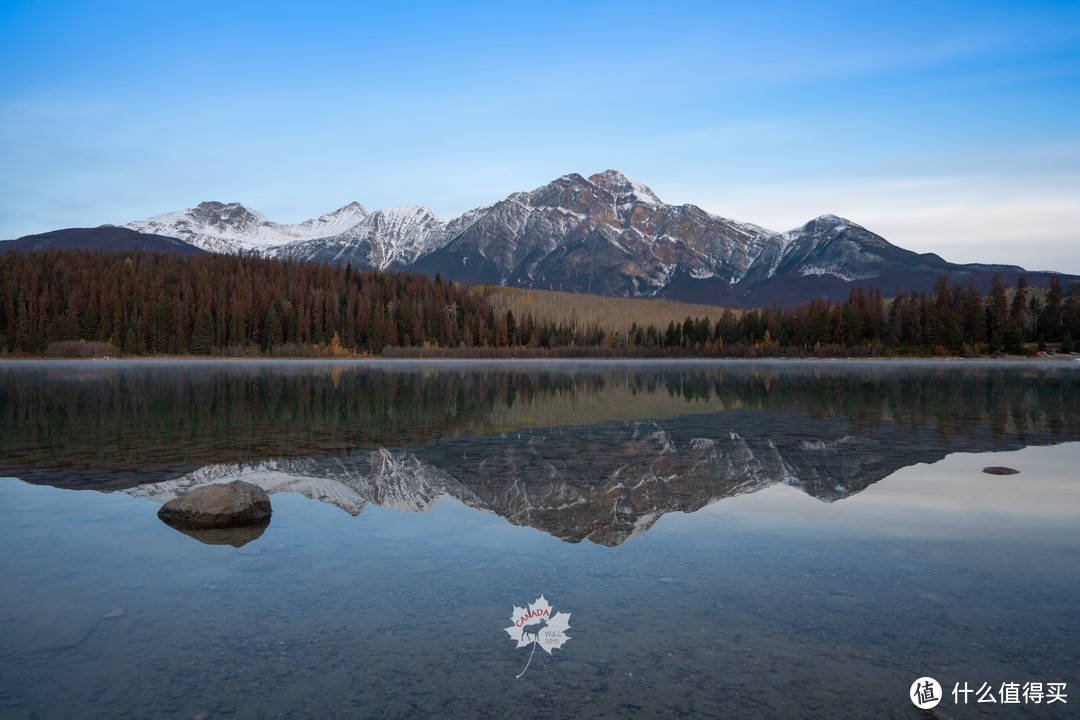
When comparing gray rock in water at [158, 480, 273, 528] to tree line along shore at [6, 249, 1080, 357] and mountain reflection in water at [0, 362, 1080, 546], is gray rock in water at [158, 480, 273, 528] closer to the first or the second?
mountain reflection in water at [0, 362, 1080, 546]

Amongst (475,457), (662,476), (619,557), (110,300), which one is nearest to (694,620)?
(619,557)

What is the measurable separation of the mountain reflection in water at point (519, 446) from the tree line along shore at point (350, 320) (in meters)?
127

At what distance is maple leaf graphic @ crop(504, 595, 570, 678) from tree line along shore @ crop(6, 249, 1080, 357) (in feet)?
525

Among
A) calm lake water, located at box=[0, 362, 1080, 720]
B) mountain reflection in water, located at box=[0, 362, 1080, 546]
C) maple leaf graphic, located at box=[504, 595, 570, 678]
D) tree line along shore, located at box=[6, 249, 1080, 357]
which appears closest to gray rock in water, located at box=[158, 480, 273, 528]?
calm lake water, located at box=[0, 362, 1080, 720]

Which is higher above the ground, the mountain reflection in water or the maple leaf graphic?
the maple leaf graphic

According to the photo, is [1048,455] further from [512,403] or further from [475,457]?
[512,403]

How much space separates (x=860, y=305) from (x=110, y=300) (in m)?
179

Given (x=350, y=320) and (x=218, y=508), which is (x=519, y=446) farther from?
(x=350, y=320)

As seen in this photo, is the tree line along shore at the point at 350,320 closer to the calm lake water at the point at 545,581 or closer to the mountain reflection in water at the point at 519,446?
the mountain reflection in water at the point at 519,446

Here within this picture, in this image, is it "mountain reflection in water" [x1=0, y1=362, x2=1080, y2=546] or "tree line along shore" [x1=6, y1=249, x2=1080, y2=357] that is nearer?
"mountain reflection in water" [x1=0, y1=362, x2=1080, y2=546]

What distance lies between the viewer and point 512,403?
36.3m

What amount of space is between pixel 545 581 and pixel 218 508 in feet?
21.2

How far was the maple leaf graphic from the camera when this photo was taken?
702cm

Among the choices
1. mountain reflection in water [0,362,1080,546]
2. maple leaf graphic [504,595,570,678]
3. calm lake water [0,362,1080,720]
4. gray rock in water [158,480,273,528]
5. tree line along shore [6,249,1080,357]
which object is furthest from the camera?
tree line along shore [6,249,1080,357]
